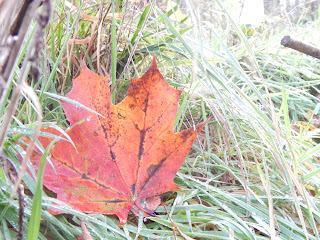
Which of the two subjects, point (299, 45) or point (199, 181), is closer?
point (199, 181)

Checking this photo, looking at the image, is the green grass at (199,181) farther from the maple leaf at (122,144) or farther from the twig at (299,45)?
the twig at (299,45)

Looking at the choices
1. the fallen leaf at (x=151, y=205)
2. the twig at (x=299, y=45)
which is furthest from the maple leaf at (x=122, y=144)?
the twig at (x=299, y=45)

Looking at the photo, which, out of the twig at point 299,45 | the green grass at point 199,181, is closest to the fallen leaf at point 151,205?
the green grass at point 199,181

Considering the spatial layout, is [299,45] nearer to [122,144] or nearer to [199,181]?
[199,181]

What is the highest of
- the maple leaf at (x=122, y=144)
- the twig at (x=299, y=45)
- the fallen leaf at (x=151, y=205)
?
the twig at (x=299, y=45)

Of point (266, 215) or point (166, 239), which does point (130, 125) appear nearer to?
point (166, 239)

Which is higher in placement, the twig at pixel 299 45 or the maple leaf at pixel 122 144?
the twig at pixel 299 45

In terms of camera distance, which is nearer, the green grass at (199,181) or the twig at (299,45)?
the green grass at (199,181)

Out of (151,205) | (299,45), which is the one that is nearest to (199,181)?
(151,205)

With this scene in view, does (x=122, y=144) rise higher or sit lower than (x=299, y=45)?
lower
